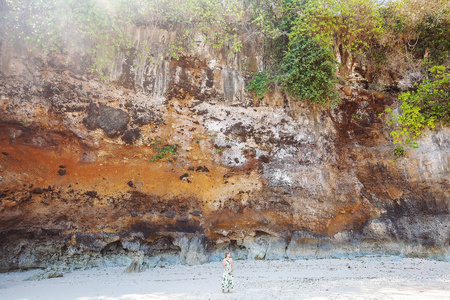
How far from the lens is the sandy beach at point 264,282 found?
5558mm

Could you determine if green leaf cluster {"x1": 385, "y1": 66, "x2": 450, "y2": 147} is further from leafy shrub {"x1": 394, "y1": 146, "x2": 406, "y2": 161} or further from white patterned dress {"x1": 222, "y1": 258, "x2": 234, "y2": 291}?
white patterned dress {"x1": 222, "y1": 258, "x2": 234, "y2": 291}

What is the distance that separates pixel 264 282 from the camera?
6.93m

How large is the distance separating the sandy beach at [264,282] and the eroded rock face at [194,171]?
0.86 metres

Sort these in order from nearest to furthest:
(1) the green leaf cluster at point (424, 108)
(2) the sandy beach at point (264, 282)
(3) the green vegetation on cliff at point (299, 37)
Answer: (2) the sandy beach at point (264, 282) → (3) the green vegetation on cliff at point (299, 37) → (1) the green leaf cluster at point (424, 108)

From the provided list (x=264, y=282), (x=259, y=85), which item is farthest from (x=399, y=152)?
(x=264, y=282)

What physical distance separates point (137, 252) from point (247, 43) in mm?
9291

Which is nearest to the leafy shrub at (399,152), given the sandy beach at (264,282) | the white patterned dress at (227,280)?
the sandy beach at (264,282)

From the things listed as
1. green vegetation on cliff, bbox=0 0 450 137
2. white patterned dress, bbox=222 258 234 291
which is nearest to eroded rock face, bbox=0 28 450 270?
green vegetation on cliff, bbox=0 0 450 137

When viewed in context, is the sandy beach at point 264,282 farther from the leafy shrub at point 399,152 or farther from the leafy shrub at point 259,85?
the leafy shrub at point 259,85

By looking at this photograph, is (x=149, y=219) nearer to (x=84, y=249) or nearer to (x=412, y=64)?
(x=84, y=249)

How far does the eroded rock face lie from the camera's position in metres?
8.70

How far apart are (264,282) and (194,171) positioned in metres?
5.07

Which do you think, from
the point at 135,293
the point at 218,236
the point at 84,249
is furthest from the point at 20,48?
the point at 218,236

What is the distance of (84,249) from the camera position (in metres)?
8.79
